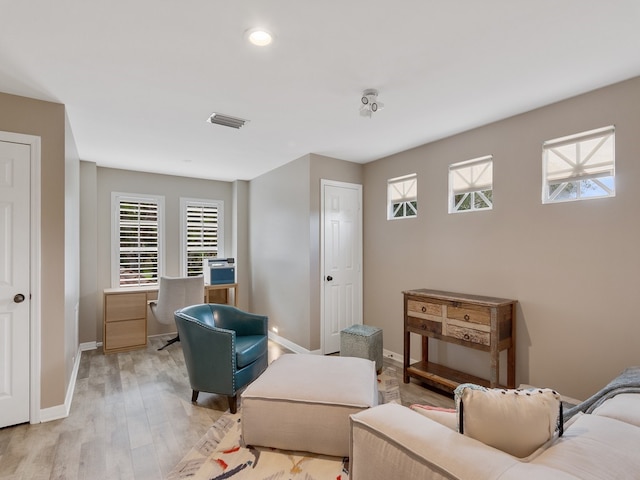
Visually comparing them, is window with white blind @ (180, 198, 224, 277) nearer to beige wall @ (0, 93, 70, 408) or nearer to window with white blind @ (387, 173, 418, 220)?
beige wall @ (0, 93, 70, 408)

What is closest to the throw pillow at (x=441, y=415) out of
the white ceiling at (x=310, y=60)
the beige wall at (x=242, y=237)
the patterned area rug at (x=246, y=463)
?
the patterned area rug at (x=246, y=463)

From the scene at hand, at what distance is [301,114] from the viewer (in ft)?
9.31

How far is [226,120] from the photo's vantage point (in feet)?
9.64

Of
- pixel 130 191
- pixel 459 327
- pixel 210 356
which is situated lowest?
pixel 210 356

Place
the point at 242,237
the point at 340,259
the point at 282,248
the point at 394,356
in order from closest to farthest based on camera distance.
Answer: the point at 394,356
the point at 340,259
the point at 282,248
the point at 242,237

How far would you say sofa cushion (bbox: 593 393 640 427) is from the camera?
1.42 meters

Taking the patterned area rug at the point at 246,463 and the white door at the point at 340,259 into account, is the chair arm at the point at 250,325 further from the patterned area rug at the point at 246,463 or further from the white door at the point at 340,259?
the patterned area rug at the point at 246,463

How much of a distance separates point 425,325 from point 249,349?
1.64m

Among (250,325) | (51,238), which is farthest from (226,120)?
(250,325)

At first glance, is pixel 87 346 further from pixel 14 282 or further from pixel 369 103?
pixel 369 103

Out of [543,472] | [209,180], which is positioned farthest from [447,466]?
[209,180]

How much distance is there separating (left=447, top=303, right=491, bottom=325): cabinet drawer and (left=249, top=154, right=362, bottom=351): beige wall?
169 cm

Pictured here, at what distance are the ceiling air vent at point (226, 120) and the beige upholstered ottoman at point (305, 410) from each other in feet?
7.17

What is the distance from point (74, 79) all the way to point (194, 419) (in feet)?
8.63
